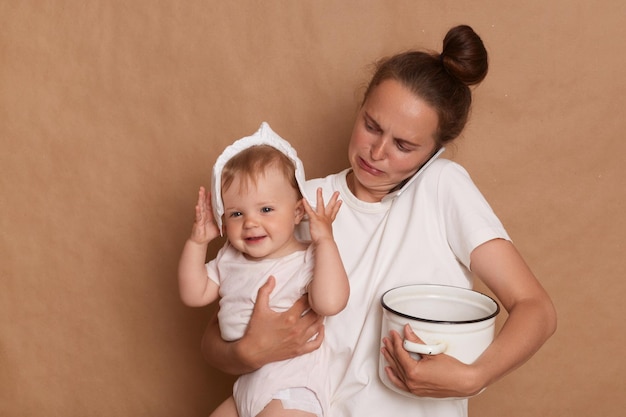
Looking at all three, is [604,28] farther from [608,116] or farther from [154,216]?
[154,216]

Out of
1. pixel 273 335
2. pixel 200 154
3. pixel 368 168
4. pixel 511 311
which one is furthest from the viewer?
pixel 200 154

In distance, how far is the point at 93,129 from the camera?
2.89 meters

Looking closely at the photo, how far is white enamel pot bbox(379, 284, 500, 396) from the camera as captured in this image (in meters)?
1.58

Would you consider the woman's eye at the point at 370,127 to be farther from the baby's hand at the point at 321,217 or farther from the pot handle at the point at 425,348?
the pot handle at the point at 425,348

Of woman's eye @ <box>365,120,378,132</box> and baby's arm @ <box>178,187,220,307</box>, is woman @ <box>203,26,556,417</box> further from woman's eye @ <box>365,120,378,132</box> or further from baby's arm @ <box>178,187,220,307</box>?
baby's arm @ <box>178,187,220,307</box>

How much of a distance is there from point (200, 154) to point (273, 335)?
3.79 feet

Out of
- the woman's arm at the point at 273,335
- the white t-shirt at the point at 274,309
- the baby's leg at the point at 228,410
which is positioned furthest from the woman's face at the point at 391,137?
the baby's leg at the point at 228,410

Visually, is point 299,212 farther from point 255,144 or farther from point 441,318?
point 441,318

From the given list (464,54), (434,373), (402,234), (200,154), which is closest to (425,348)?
(434,373)

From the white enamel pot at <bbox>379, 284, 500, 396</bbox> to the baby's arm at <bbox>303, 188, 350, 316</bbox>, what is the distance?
0.10 m

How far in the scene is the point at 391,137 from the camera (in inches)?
75.6

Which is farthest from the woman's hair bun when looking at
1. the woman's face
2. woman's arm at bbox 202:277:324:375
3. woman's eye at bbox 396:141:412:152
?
woman's arm at bbox 202:277:324:375

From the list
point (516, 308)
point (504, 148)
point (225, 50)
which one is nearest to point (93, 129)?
point (225, 50)

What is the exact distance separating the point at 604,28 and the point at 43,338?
233cm
